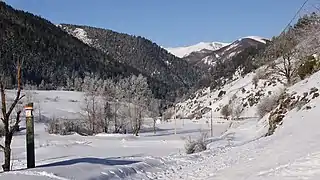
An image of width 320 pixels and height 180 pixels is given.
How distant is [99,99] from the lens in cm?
9294

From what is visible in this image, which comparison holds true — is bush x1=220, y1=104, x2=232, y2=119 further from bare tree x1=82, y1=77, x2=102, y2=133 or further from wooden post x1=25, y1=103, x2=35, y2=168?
wooden post x1=25, y1=103, x2=35, y2=168

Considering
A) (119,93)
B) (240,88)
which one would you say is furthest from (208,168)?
(240,88)

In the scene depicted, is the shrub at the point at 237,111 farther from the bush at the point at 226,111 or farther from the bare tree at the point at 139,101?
the bare tree at the point at 139,101

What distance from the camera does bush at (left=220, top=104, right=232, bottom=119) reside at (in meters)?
110

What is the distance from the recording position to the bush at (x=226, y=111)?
4334 inches

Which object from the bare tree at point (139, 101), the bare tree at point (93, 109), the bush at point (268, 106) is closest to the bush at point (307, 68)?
the bush at point (268, 106)

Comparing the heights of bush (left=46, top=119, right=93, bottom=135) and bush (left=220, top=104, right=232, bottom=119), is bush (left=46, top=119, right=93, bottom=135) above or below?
below

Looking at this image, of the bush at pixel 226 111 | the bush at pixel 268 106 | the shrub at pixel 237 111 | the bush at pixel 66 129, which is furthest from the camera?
the bush at pixel 226 111

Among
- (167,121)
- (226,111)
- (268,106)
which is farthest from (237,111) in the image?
(268,106)

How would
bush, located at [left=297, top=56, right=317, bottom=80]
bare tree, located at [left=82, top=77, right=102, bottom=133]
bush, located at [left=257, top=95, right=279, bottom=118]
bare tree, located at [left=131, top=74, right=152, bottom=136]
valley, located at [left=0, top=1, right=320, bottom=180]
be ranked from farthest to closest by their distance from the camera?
bare tree, located at [left=82, top=77, right=102, bottom=133] < bare tree, located at [left=131, top=74, right=152, bottom=136] < bush, located at [left=257, top=95, right=279, bottom=118] < bush, located at [left=297, top=56, right=317, bottom=80] < valley, located at [left=0, top=1, right=320, bottom=180]

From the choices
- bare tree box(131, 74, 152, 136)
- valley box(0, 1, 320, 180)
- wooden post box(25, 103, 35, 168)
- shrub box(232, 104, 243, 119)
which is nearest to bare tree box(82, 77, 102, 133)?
valley box(0, 1, 320, 180)

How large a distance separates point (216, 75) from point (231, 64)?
6394mm

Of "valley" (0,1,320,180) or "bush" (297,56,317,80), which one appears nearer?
"valley" (0,1,320,180)

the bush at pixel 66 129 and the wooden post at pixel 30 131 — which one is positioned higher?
the wooden post at pixel 30 131
